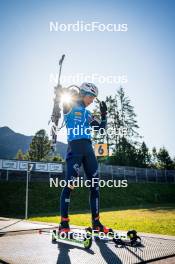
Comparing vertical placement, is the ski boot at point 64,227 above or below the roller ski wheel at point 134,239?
above

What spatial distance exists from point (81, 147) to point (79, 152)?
0.31ft

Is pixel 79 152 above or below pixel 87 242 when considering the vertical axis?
above

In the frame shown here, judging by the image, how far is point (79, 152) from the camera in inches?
176

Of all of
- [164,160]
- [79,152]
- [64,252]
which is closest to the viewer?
[64,252]

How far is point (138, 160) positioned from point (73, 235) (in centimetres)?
5515

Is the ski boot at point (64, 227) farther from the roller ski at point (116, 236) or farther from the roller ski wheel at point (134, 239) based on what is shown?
the roller ski wheel at point (134, 239)

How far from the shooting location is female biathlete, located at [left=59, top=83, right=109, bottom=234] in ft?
14.3

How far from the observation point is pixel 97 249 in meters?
3.45

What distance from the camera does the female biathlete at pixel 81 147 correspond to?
4.35 meters

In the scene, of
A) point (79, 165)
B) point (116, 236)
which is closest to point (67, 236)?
point (116, 236)

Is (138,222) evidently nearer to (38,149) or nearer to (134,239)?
(134,239)

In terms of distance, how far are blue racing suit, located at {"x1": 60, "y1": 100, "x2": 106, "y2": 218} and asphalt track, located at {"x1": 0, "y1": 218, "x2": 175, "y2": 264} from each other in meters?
0.69

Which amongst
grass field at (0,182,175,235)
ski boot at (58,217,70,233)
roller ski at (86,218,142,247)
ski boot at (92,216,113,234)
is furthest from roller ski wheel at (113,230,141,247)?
grass field at (0,182,175,235)

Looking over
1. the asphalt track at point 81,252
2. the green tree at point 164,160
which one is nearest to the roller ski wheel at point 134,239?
the asphalt track at point 81,252
